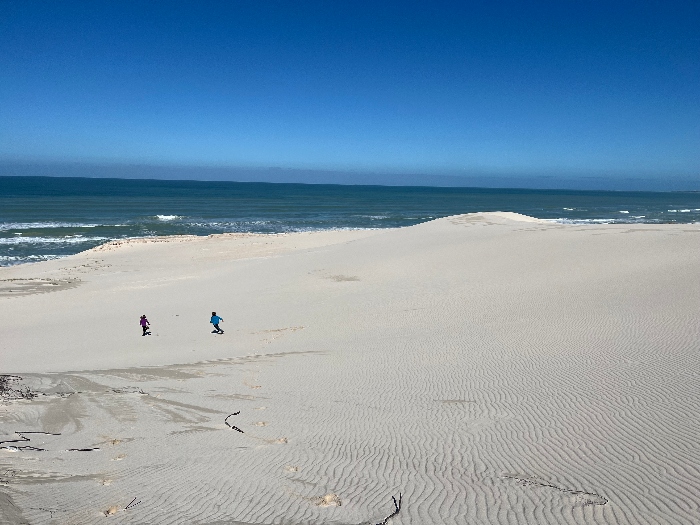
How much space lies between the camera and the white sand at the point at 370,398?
17.3 ft

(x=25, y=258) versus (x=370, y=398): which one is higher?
(x=25, y=258)

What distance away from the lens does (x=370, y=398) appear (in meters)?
9.30

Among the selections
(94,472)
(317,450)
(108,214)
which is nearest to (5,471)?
(94,472)

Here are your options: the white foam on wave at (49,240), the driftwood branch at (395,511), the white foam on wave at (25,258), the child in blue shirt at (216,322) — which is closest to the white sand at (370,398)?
the driftwood branch at (395,511)

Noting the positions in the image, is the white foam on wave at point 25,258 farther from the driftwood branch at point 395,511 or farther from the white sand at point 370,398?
the driftwood branch at point 395,511

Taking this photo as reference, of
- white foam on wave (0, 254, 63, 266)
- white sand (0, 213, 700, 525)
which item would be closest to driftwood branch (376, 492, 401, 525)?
white sand (0, 213, 700, 525)

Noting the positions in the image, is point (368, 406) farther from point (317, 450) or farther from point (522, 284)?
point (522, 284)

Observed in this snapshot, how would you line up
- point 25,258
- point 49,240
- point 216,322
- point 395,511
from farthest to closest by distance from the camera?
point 49,240, point 25,258, point 216,322, point 395,511

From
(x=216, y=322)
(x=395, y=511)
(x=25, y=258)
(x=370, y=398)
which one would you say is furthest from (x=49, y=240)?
(x=395, y=511)

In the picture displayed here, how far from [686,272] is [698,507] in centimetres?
1577

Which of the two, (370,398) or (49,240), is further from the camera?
(49,240)

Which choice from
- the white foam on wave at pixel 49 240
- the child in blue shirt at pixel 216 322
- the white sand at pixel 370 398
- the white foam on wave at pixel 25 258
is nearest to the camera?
the white sand at pixel 370 398

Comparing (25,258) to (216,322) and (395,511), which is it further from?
(395,511)

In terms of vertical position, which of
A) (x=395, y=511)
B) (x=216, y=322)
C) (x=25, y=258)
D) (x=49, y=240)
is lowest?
(x=216, y=322)
